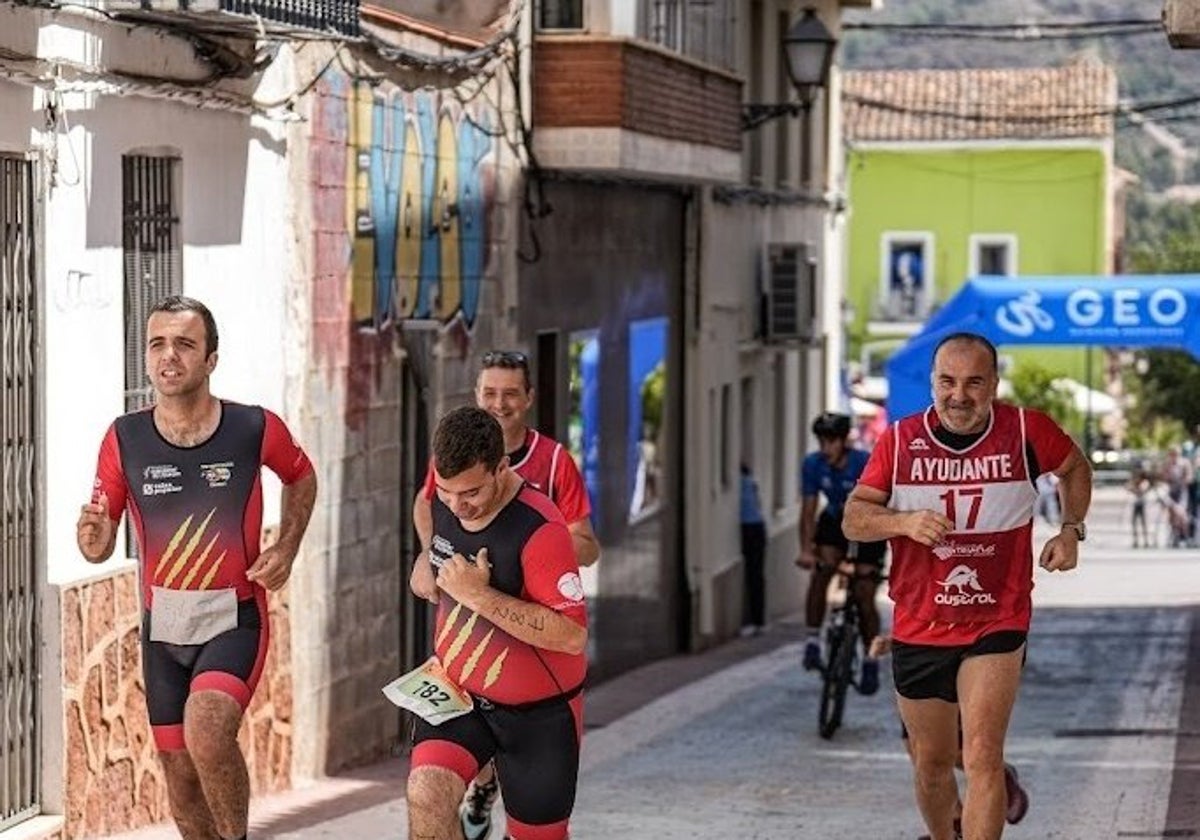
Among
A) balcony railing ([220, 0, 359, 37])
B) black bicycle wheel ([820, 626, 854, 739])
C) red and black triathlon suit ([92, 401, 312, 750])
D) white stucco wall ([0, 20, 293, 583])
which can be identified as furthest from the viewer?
black bicycle wheel ([820, 626, 854, 739])

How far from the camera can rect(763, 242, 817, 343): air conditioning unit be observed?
3167 cm

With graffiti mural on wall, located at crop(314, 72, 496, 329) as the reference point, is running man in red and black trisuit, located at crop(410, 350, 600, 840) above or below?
below

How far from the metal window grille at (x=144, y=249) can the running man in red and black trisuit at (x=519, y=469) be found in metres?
2.81

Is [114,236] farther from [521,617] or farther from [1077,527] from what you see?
[521,617]

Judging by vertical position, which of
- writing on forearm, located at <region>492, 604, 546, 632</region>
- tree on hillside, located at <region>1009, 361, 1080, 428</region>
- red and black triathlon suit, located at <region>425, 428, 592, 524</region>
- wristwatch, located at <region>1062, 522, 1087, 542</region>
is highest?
red and black triathlon suit, located at <region>425, 428, 592, 524</region>

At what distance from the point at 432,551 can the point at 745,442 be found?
24.1 meters

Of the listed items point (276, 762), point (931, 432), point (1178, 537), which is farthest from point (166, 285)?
point (1178, 537)

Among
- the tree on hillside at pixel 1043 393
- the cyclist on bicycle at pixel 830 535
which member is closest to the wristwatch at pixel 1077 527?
the cyclist on bicycle at pixel 830 535

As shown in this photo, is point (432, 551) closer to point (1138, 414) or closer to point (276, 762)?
point (276, 762)

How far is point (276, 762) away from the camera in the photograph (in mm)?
14344

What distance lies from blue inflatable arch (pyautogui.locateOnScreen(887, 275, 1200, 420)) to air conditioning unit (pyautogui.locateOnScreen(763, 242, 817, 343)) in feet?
31.5

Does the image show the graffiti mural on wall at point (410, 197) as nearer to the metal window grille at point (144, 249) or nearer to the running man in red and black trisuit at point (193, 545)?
the metal window grille at point (144, 249)

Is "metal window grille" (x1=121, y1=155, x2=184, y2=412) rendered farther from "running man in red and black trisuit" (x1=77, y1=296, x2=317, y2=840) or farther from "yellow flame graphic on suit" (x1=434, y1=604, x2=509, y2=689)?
"yellow flame graphic on suit" (x1=434, y1=604, x2=509, y2=689)

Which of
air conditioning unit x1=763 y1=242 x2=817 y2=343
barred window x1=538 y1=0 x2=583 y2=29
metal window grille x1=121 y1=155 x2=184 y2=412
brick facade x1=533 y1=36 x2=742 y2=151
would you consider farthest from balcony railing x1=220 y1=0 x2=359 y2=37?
air conditioning unit x1=763 y1=242 x2=817 y2=343
